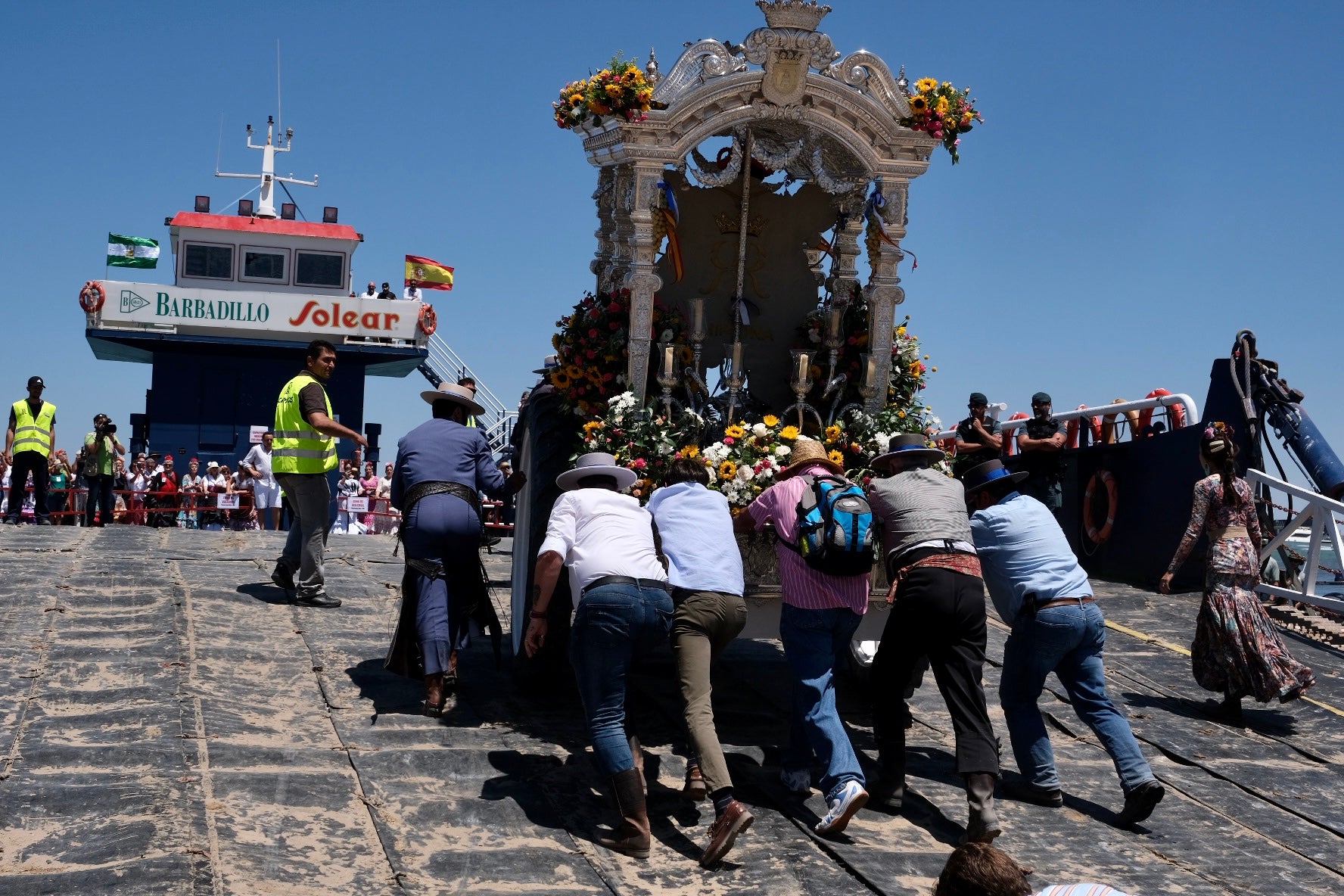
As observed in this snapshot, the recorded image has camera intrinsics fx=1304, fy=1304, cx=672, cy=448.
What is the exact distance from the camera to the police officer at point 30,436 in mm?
14281

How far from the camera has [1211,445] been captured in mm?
8531

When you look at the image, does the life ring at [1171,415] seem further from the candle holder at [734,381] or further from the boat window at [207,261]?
the boat window at [207,261]

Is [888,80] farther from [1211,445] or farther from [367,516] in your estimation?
[367,516]

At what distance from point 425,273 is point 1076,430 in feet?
77.0

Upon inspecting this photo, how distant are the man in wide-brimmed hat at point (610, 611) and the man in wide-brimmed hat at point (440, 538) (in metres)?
1.14

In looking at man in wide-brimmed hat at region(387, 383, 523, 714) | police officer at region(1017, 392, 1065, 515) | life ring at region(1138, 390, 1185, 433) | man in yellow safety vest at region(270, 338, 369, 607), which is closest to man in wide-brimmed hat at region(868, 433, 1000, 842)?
man in wide-brimmed hat at region(387, 383, 523, 714)

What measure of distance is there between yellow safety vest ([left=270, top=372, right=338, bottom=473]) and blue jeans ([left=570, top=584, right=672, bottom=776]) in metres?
4.05

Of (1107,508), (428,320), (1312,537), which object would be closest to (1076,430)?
(1107,508)

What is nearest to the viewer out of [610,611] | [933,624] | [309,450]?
[610,611]

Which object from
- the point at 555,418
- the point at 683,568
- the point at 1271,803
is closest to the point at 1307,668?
Result: the point at 1271,803

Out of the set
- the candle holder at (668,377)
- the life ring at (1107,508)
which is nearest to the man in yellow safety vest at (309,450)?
the candle holder at (668,377)

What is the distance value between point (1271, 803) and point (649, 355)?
440 centimetres

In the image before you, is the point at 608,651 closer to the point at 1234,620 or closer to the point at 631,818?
the point at 631,818

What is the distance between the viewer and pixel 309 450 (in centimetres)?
945
